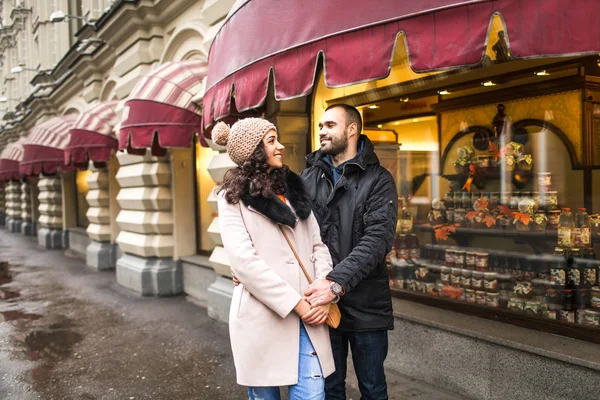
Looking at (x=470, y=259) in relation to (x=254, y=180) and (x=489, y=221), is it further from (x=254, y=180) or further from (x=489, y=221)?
(x=254, y=180)

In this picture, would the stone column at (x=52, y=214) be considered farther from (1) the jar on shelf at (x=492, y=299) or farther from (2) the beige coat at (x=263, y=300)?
(2) the beige coat at (x=263, y=300)

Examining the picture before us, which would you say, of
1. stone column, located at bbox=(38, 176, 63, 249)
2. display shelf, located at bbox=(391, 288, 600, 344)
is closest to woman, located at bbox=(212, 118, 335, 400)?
display shelf, located at bbox=(391, 288, 600, 344)

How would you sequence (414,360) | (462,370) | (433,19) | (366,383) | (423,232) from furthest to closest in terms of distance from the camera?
1. (423,232)
2. (414,360)
3. (462,370)
4. (366,383)
5. (433,19)

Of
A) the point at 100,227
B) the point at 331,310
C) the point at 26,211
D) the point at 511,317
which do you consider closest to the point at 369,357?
the point at 331,310

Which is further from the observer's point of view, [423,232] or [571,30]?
[423,232]

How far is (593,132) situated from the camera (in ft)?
16.3

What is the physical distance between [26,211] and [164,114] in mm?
21655

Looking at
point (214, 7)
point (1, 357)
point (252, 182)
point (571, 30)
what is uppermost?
point (214, 7)

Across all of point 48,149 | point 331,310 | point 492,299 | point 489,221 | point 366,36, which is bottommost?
point 492,299

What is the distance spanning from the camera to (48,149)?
13680mm

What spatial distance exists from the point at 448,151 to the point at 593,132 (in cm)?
166

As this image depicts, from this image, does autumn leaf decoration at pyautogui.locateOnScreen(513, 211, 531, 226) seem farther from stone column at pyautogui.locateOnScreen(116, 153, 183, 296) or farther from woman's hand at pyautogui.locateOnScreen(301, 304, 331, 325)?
stone column at pyautogui.locateOnScreen(116, 153, 183, 296)

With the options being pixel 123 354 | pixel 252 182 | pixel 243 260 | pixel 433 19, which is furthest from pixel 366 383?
pixel 123 354

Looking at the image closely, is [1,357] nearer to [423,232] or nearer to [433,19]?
[423,232]
